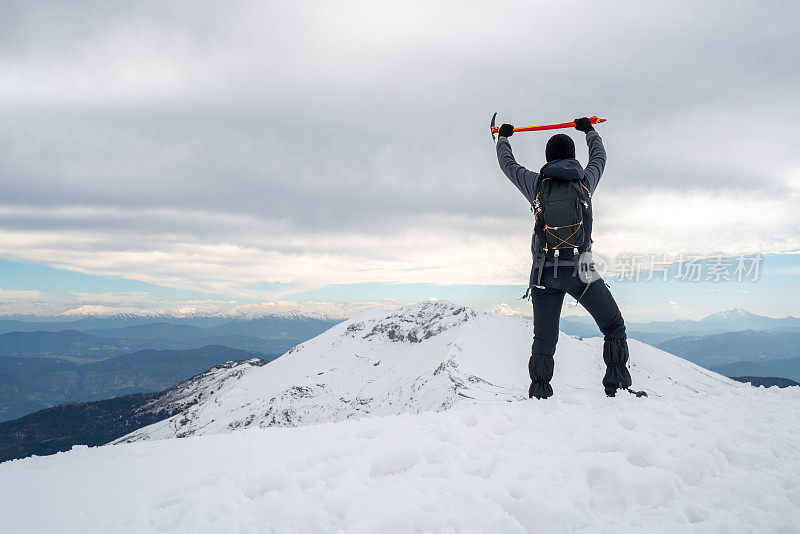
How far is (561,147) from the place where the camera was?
26.1 ft

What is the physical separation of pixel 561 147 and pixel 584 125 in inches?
48.9

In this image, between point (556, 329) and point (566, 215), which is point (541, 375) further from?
point (566, 215)

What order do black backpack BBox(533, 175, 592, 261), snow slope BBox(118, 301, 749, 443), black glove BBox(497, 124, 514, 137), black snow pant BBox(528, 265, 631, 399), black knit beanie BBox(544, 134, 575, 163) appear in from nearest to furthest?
black backpack BBox(533, 175, 592, 261) → black snow pant BBox(528, 265, 631, 399) → black knit beanie BBox(544, 134, 575, 163) → black glove BBox(497, 124, 514, 137) → snow slope BBox(118, 301, 749, 443)

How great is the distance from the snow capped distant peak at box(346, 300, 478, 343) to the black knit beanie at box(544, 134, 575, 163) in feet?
269

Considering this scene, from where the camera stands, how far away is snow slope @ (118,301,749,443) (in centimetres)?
6169

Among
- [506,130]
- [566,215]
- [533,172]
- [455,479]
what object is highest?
Result: [506,130]

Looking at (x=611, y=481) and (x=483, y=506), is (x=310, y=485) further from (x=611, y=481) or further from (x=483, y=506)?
(x=611, y=481)

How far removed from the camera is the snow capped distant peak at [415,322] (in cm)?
9201

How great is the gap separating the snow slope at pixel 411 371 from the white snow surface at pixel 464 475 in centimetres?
3940

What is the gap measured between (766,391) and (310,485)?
9.33 m

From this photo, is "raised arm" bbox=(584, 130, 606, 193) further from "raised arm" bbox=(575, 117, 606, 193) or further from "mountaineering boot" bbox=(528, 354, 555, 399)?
"mountaineering boot" bbox=(528, 354, 555, 399)

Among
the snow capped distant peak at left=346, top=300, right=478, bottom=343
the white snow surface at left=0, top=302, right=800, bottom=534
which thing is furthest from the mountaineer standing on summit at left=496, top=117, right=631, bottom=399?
the snow capped distant peak at left=346, top=300, right=478, bottom=343

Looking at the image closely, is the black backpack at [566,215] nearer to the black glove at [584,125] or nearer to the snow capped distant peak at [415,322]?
the black glove at [584,125]

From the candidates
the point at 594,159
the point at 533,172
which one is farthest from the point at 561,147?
the point at 594,159
